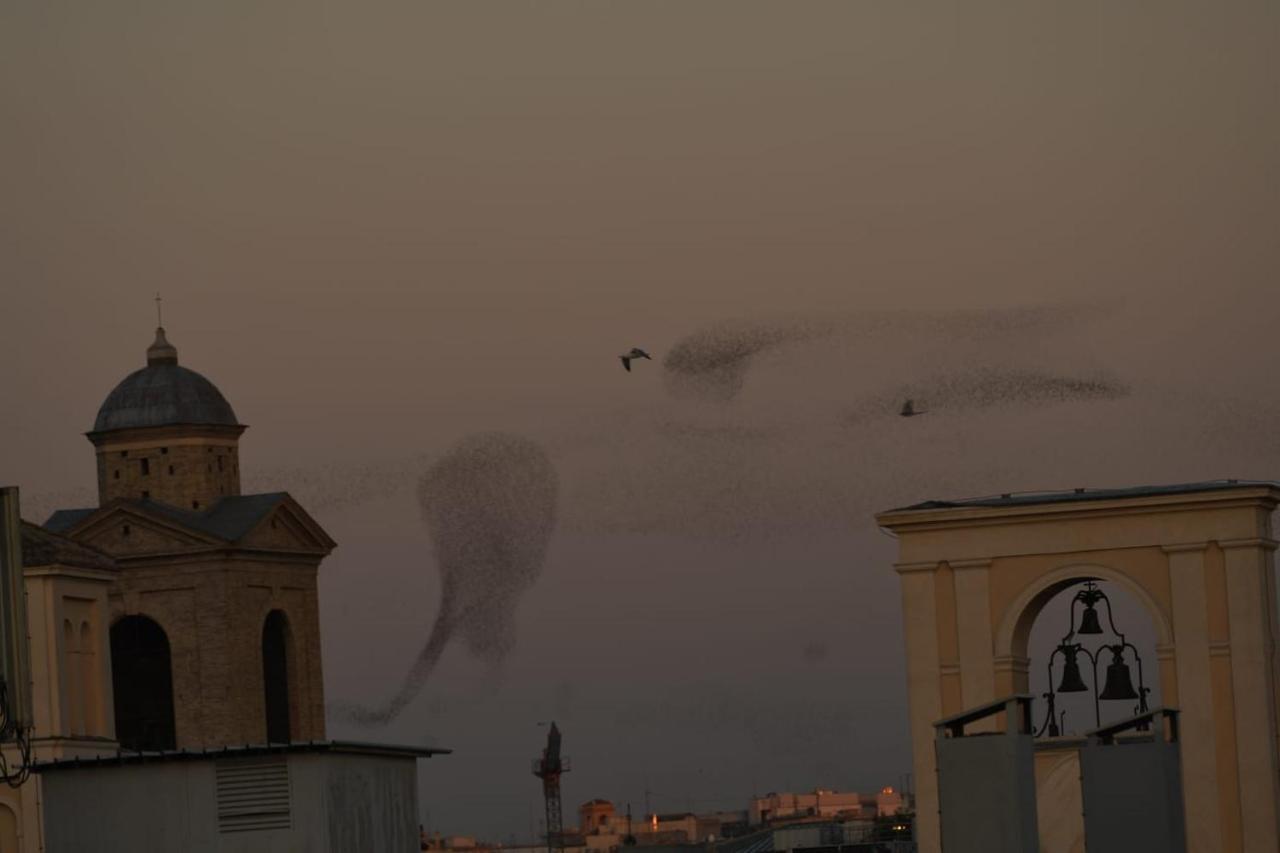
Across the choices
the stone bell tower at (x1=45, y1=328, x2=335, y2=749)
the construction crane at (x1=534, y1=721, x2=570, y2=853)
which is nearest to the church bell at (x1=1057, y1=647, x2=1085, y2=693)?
the stone bell tower at (x1=45, y1=328, x2=335, y2=749)

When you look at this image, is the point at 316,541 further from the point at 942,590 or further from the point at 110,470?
the point at 942,590

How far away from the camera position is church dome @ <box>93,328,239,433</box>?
11725 centimetres

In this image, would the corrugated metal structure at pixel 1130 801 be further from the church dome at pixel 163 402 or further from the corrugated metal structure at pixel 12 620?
the church dome at pixel 163 402

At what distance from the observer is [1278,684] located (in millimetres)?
50344

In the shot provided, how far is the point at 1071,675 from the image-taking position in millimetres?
51969

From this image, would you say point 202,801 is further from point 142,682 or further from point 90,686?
point 142,682

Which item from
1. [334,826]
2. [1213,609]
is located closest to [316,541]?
[334,826]

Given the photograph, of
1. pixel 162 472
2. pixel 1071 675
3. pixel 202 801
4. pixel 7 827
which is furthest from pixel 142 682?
pixel 1071 675

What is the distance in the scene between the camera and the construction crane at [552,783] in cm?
17750

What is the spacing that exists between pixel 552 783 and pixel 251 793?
13230 cm

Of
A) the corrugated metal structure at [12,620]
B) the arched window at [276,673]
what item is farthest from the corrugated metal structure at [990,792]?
the arched window at [276,673]

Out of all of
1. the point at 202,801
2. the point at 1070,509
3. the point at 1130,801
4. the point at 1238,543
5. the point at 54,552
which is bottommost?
the point at 1130,801

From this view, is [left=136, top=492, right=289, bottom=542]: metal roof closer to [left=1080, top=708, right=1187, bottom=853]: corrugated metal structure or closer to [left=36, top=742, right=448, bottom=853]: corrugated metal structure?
[left=36, top=742, right=448, bottom=853]: corrugated metal structure

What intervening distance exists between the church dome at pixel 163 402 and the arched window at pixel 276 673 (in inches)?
295
